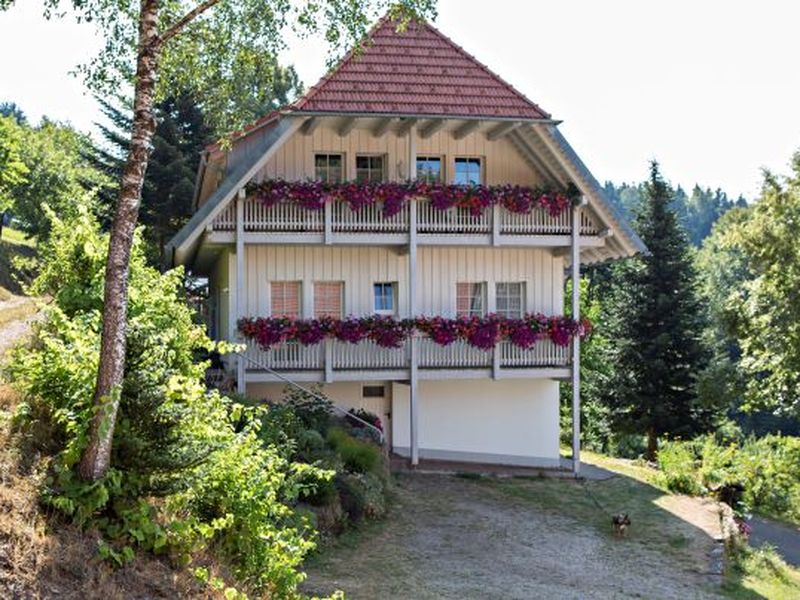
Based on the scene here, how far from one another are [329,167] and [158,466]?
14.4 m

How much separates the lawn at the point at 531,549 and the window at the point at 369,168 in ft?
23.6

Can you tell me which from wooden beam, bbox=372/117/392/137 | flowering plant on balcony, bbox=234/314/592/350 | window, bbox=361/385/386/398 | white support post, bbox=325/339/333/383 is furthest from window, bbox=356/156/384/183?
window, bbox=361/385/386/398

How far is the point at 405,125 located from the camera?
72.7 ft

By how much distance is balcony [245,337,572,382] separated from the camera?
21.4 metres

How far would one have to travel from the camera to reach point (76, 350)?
10.3 m

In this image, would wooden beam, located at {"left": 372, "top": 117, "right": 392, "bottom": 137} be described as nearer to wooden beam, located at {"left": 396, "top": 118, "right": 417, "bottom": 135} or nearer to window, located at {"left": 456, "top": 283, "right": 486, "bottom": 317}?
wooden beam, located at {"left": 396, "top": 118, "right": 417, "bottom": 135}

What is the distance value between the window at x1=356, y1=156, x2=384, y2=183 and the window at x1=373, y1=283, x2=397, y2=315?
2.56 m

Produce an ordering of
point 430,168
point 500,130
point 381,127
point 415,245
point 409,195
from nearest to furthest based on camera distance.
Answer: point 409,195
point 415,245
point 381,127
point 500,130
point 430,168

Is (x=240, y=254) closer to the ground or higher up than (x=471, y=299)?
higher up

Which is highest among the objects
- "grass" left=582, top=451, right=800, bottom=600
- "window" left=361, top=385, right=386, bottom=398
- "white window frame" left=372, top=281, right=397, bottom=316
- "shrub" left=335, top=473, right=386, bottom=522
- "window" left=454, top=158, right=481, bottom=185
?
"window" left=454, top=158, right=481, bottom=185

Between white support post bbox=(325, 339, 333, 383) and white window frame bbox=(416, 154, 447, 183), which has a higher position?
white window frame bbox=(416, 154, 447, 183)

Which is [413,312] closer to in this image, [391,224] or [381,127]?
[391,224]

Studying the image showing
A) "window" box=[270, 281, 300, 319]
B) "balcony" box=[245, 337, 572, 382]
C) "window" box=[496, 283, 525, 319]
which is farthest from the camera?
"window" box=[496, 283, 525, 319]

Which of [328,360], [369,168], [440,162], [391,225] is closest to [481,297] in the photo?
[391,225]
